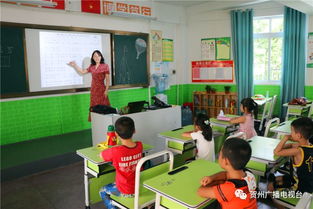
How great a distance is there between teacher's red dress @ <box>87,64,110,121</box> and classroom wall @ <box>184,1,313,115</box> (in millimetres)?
2951

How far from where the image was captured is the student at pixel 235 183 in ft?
4.67

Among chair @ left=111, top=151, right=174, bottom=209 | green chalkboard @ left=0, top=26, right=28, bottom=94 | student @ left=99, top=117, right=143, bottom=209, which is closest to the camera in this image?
chair @ left=111, top=151, right=174, bottom=209

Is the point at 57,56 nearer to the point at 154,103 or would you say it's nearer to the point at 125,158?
the point at 154,103

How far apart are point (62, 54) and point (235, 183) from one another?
3830 millimetres

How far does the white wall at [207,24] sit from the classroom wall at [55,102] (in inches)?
37.1

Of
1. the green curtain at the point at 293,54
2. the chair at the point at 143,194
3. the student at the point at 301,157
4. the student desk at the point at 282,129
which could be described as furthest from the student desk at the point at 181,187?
the green curtain at the point at 293,54

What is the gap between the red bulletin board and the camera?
641 centimetres

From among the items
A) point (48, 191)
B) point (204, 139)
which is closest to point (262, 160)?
point (204, 139)

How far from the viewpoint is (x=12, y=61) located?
3977mm

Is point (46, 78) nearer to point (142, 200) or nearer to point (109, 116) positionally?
point (109, 116)

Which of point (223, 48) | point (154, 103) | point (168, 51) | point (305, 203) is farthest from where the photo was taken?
point (168, 51)

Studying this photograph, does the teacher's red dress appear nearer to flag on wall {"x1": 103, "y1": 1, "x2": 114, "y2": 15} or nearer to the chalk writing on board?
the chalk writing on board

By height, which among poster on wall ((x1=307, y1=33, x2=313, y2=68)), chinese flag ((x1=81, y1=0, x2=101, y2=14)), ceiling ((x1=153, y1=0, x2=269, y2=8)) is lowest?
poster on wall ((x1=307, y1=33, x2=313, y2=68))

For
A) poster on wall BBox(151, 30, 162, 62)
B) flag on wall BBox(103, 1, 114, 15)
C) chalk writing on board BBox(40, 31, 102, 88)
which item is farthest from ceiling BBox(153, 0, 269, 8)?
chalk writing on board BBox(40, 31, 102, 88)
